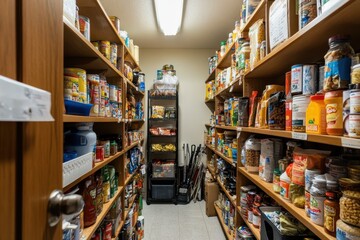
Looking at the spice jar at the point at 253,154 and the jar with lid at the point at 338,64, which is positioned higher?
the jar with lid at the point at 338,64

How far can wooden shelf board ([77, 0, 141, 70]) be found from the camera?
4.28 feet

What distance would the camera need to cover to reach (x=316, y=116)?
0.81m

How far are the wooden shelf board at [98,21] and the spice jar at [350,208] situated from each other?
1.44 meters

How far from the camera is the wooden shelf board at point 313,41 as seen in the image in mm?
717

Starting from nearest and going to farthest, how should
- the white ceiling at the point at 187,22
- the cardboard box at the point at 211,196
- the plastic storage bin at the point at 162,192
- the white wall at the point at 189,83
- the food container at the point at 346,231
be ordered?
the food container at the point at 346,231, the white ceiling at the point at 187,22, the cardboard box at the point at 211,196, the plastic storage bin at the point at 162,192, the white wall at the point at 189,83

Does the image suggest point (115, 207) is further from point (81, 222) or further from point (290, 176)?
point (290, 176)

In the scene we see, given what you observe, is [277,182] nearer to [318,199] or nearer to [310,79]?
[318,199]

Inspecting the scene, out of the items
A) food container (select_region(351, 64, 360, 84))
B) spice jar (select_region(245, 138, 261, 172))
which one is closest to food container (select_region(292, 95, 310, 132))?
food container (select_region(351, 64, 360, 84))

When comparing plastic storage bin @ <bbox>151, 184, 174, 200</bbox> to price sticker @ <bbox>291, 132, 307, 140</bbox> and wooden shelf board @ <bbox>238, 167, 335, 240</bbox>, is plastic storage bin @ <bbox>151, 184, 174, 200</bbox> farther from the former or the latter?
price sticker @ <bbox>291, 132, 307, 140</bbox>

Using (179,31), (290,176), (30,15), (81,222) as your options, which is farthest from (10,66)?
(179,31)

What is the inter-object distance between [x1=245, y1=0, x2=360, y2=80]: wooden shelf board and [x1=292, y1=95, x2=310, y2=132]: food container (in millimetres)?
242

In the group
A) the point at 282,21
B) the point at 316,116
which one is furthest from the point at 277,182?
the point at 282,21

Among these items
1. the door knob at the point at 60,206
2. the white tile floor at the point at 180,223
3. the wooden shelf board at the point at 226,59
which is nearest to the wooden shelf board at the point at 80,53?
the door knob at the point at 60,206

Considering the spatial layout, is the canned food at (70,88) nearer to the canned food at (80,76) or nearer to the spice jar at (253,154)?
the canned food at (80,76)
